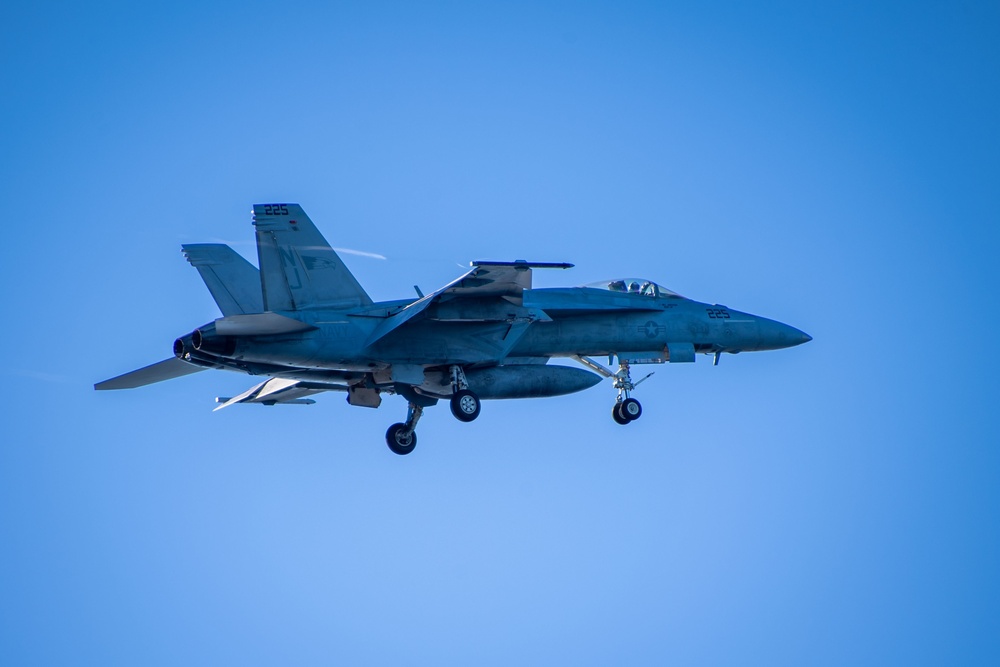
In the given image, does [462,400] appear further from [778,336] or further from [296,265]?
[778,336]

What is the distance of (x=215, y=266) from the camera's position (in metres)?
28.4

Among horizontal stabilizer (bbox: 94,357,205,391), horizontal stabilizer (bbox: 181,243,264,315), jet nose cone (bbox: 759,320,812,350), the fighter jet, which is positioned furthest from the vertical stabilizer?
jet nose cone (bbox: 759,320,812,350)

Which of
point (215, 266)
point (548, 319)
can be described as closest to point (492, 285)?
point (548, 319)

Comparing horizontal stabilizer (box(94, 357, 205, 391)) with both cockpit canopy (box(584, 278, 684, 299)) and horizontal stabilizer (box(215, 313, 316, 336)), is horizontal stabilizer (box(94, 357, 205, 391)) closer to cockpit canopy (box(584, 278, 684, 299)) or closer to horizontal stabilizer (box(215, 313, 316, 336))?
horizontal stabilizer (box(215, 313, 316, 336))

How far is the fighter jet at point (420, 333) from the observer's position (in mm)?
26219

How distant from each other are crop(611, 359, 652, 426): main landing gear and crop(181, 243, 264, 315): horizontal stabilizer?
718 cm

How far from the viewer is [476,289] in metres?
26.5

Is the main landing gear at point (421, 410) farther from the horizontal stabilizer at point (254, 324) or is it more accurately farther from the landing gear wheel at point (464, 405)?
the horizontal stabilizer at point (254, 324)

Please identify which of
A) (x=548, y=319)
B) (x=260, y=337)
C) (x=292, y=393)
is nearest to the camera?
(x=260, y=337)

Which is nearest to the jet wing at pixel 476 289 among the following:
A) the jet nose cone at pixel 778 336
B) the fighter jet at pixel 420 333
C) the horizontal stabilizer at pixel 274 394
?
the fighter jet at pixel 420 333

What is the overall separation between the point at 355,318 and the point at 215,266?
10.8 feet

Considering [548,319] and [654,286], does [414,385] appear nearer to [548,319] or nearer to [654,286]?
[548,319]

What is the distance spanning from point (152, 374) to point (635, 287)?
31.8ft

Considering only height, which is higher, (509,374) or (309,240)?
(309,240)
